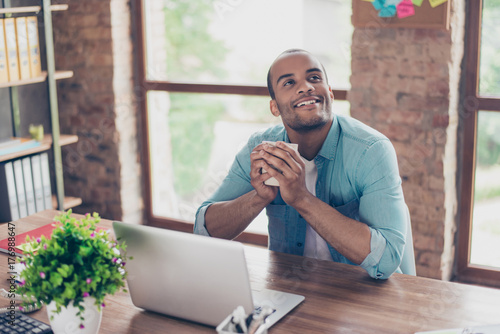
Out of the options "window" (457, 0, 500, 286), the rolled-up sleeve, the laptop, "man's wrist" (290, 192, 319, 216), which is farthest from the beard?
"window" (457, 0, 500, 286)

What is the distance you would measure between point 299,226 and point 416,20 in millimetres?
1337

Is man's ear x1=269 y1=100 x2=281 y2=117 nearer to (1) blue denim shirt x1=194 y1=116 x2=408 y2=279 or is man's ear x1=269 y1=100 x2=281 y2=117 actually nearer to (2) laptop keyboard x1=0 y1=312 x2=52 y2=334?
(1) blue denim shirt x1=194 y1=116 x2=408 y2=279

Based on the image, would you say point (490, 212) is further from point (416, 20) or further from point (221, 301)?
point (221, 301)

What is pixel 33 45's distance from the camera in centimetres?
328

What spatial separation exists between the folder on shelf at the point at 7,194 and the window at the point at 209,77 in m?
0.92

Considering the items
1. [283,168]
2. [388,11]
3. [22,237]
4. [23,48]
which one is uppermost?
[388,11]

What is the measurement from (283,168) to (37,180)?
2.01 metres

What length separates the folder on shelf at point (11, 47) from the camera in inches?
122

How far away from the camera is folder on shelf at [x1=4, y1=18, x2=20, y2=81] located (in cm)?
310

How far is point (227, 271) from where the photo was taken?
135cm

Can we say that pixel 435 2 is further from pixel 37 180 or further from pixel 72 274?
pixel 37 180

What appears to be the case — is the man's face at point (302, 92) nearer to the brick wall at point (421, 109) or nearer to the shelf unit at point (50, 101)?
the brick wall at point (421, 109)

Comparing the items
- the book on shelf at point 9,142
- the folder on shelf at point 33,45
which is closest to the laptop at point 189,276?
the book on shelf at point 9,142

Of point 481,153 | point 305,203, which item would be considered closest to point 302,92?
point 305,203
